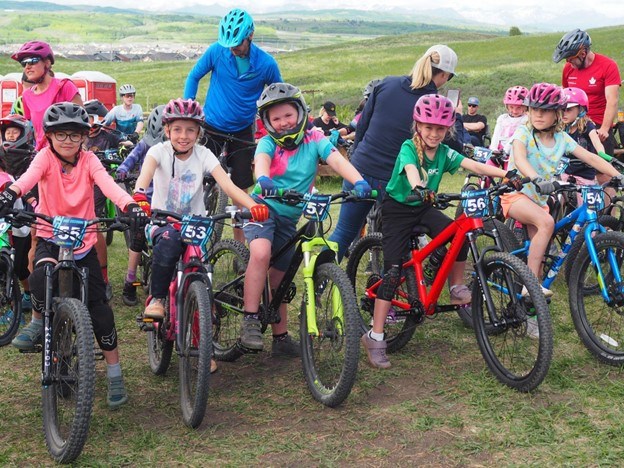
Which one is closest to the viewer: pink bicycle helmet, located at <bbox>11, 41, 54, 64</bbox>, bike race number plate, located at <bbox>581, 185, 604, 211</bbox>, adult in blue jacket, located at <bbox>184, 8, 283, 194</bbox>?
bike race number plate, located at <bbox>581, 185, 604, 211</bbox>

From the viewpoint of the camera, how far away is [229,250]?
6219 mm

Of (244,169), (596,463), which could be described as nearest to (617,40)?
(244,169)

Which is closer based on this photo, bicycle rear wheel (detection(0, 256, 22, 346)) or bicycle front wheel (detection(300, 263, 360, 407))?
bicycle front wheel (detection(300, 263, 360, 407))

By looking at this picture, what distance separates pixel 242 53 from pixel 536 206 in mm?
3527

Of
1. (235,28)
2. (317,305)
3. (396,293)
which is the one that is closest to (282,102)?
(317,305)

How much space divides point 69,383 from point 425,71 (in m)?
3.80

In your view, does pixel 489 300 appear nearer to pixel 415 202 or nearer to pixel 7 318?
pixel 415 202

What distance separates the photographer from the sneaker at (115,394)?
535 cm

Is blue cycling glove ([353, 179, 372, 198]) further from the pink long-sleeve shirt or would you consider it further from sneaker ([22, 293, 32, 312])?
sneaker ([22, 293, 32, 312])

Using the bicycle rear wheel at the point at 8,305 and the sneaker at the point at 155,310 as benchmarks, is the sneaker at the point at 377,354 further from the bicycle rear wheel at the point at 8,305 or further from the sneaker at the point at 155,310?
the bicycle rear wheel at the point at 8,305

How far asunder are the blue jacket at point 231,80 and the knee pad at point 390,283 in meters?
3.16

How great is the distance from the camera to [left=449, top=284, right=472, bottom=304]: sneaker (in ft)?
19.8

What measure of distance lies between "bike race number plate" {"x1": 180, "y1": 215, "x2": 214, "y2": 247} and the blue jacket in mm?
3434

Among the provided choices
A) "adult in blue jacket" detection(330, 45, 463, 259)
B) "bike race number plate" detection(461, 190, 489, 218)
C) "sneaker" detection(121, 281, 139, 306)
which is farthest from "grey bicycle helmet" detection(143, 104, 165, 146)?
"bike race number plate" detection(461, 190, 489, 218)
